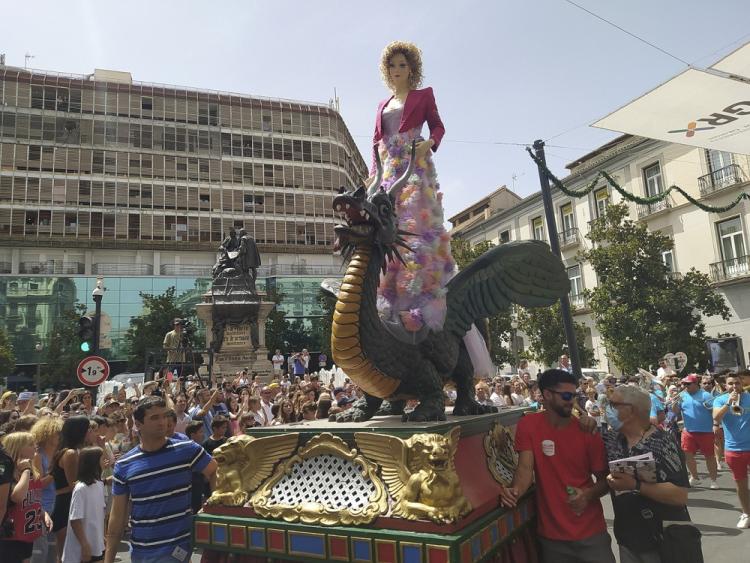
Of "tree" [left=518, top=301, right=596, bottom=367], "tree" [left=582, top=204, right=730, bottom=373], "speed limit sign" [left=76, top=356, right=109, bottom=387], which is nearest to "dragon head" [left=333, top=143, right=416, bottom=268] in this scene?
"speed limit sign" [left=76, top=356, right=109, bottom=387]

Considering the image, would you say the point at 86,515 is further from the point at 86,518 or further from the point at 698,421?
the point at 698,421

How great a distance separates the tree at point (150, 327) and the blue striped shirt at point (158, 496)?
32.5 meters

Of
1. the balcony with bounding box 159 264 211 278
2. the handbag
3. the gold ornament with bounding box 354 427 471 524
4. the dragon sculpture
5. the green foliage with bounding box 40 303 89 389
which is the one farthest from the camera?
the balcony with bounding box 159 264 211 278

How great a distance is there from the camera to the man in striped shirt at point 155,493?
3082mm

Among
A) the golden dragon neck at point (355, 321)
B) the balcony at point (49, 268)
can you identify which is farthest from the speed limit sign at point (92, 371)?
the balcony at point (49, 268)

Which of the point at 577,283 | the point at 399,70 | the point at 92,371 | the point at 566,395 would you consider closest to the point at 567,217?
the point at 577,283

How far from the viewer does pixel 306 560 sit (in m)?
2.71

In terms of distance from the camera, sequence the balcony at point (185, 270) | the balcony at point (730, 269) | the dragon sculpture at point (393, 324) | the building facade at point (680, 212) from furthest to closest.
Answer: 1. the balcony at point (185, 270)
2. the building facade at point (680, 212)
3. the balcony at point (730, 269)
4. the dragon sculpture at point (393, 324)

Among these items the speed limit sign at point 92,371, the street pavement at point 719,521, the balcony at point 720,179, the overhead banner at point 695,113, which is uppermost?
the balcony at point 720,179

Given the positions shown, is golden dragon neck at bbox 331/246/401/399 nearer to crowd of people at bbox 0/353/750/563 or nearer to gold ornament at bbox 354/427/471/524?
gold ornament at bbox 354/427/471/524

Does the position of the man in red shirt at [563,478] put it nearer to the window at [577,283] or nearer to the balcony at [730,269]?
the balcony at [730,269]

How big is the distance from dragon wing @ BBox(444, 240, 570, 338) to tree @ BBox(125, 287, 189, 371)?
32.8 metres

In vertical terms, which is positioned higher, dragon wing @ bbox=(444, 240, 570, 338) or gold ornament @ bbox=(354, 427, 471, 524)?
dragon wing @ bbox=(444, 240, 570, 338)

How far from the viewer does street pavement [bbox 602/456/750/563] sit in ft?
16.0
